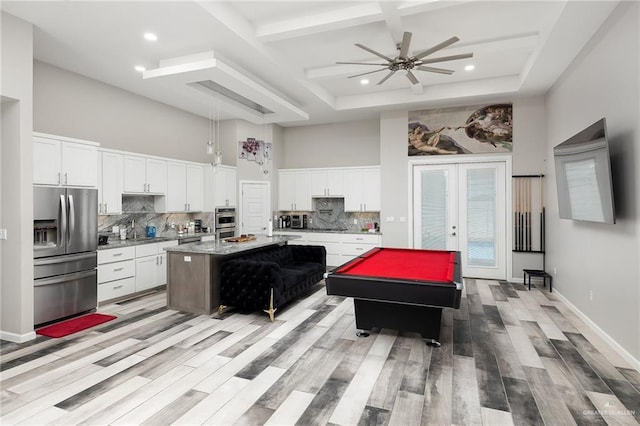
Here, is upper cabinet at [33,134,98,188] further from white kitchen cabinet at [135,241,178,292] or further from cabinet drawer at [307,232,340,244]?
cabinet drawer at [307,232,340,244]

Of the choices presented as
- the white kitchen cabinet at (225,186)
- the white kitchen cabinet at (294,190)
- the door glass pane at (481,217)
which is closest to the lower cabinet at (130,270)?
the white kitchen cabinet at (225,186)

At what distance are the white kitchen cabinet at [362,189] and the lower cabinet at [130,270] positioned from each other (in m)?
3.78

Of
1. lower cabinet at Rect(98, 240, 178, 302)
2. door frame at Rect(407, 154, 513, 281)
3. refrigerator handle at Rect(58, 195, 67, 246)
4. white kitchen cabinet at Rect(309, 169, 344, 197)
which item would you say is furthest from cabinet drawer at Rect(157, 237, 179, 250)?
door frame at Rect(407, 154, 513, 281)

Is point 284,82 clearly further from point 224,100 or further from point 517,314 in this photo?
point 517,314

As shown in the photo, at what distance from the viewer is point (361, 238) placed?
732 cm

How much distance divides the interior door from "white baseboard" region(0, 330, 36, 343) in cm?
420

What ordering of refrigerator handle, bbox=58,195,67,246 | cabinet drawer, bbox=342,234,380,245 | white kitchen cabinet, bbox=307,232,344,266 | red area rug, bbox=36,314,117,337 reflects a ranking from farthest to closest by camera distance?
white kitchen cabinet, bbox=307,232,344,266 → cabinet drawer, bbox=342,234,380,245 → refrigerator handle, bbox=58,195,67,246 → red area rug, bbox=36,314,117,337

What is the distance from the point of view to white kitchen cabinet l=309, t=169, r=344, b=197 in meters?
7.88

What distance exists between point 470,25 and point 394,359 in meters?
3.88

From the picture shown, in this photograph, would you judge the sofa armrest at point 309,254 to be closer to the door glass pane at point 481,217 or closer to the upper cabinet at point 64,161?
the door glass pane at point 481,217

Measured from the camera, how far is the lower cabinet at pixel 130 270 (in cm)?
489

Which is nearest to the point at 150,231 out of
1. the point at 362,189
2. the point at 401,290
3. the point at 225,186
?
the point at 225,186

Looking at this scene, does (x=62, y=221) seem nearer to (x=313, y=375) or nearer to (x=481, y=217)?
(x=313, y=375)

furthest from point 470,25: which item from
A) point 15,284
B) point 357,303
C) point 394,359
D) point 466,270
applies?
point 15,284
